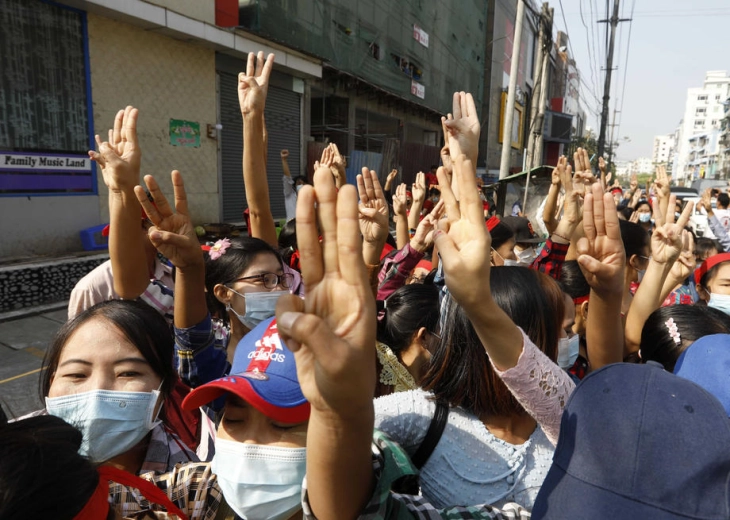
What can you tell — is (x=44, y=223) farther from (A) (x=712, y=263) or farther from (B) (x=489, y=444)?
(A) (x=712, y=263)

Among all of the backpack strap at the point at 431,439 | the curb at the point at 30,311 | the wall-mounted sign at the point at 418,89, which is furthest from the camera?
the wall-mounted sign at the point at 418,89

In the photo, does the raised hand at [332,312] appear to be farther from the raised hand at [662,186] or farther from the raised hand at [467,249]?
the raised hand at [662,186]

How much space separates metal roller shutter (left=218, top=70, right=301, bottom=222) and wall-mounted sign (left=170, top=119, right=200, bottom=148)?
0.72 m

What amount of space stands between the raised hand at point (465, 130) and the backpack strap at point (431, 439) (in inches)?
31.5

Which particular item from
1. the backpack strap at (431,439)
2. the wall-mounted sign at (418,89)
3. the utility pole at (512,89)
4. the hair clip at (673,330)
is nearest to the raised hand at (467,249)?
the backpack strap at (431,439)

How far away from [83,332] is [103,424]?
29cm

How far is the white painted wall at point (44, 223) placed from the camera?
19.0ft

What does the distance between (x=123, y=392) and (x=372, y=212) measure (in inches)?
50.6

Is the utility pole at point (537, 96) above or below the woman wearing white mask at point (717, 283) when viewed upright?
above

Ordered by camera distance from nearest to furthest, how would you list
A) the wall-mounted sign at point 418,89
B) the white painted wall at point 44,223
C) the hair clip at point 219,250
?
the hair clip at point 219,250
the white painted wall at point 44,223
the wall-mounted sign at point 418,89

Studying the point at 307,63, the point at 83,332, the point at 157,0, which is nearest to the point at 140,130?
the point at 157,0

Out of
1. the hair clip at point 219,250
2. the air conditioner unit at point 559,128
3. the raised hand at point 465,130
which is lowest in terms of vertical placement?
the hair clip at point 219,250

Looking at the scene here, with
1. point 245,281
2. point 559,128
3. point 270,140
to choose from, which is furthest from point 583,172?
point 559,128

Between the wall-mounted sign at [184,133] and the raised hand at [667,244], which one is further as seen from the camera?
the wall-mounted sign at [184,133]
